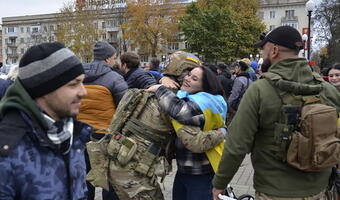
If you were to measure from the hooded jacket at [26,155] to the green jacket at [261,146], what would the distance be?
4.43 ft

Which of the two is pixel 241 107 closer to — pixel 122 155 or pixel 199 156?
pixel 199 156

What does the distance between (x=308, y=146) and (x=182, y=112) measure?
1064 mm

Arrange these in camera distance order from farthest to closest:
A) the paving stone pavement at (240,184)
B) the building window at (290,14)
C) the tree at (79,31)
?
the building window at (290,14) → the tree at (79,31) → the paving stone pavement at (240,184)

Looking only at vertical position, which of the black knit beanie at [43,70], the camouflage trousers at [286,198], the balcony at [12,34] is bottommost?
the camouflage trousers at [286,198]

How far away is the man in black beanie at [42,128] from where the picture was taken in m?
1.66

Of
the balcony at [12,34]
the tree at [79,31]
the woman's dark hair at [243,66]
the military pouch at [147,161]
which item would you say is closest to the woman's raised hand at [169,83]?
the military pouch at [147,161]

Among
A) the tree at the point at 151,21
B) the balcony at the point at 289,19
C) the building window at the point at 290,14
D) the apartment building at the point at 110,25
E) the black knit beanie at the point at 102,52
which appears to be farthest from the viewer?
the building window at the point at 290,14

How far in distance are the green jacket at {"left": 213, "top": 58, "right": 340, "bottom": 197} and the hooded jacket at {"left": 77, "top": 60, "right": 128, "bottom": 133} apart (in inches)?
74.3

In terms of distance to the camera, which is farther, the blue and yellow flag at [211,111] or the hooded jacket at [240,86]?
the hooded jacket at [240,86]

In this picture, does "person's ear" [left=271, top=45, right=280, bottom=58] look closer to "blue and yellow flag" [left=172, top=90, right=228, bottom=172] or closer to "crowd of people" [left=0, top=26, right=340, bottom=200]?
"crowd of people" [left=0, top=26, right=340, bottom=200]

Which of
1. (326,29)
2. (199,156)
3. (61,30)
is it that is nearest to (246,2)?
(326,29)

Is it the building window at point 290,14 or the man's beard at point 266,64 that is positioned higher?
the building window at point 290,14

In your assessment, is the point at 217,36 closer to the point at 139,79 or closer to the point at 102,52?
the point at 139,79

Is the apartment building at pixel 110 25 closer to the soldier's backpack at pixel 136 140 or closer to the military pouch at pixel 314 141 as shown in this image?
the soldier's backpack at pixel 136 140
